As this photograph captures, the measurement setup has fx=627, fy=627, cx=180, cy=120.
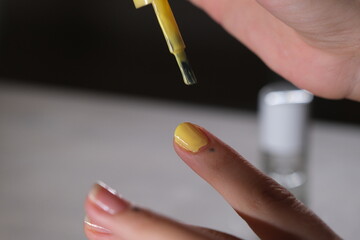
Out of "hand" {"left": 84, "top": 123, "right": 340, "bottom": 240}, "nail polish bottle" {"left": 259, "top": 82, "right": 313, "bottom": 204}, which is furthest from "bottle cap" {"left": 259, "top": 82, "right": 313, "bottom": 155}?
"hand" {"left": 84, "top": 123, "right": 340, "bottom": 240}

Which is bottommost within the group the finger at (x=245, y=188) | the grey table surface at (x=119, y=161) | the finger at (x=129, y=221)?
the grey table surface at (x=119, y=161)

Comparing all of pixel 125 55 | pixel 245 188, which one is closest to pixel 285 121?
pixel 245 188

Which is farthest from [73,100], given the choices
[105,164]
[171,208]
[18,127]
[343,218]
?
[343,218]

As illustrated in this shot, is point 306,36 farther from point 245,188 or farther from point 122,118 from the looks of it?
point 122,118

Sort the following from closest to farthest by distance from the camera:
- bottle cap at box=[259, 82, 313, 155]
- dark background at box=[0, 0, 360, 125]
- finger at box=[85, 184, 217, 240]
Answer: finger at box=[85, 184, 217, 240] → bottle cap at box=[259, 82, 313, 155] → dark background at box=[0, 0, 360, 125]

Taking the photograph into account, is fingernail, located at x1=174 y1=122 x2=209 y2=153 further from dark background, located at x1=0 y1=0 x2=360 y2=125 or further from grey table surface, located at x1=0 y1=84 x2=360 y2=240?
dark background, located at x1=0 y1=0 x2=360 y2=125

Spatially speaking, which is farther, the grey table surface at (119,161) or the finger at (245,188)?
the grey table surface at (119,161)

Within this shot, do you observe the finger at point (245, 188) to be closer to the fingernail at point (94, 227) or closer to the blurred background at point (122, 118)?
the fingernail at point (94, 227)

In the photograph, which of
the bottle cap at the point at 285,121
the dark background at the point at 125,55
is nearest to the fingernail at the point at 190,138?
the bottle cap at the point at 285,121
